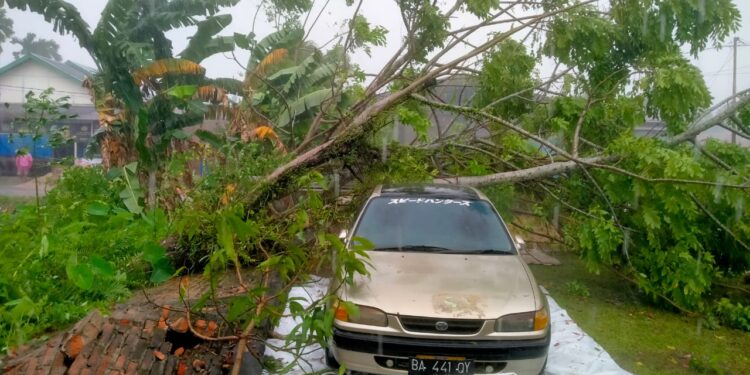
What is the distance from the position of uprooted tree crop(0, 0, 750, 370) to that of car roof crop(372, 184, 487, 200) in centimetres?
66

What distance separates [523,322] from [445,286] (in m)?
0.56

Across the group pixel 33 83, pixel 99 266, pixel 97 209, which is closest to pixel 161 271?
pixel 99 266

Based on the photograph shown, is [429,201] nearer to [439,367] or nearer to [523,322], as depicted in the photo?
[523,322]

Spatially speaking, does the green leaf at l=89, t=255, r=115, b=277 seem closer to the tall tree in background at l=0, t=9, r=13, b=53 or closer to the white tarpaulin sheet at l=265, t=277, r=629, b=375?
the white tarpaulin sheet at l=265, t=277, r=629, b=375

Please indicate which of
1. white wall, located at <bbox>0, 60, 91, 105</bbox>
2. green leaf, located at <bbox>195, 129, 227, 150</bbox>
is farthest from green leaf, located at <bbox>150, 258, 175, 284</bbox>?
white wall, located at <bbox>0, 60, 91, 105</bbox>

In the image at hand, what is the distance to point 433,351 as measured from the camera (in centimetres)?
352

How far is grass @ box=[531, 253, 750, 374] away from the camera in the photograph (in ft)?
15.6

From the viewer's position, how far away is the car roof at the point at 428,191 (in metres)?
5.17

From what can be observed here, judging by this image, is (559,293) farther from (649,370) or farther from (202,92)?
(202,92)

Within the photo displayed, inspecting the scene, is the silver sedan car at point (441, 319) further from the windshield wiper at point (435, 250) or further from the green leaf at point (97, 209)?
the green leaf at point (97, 209)

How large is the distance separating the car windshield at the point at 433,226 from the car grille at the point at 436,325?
1.03 metres

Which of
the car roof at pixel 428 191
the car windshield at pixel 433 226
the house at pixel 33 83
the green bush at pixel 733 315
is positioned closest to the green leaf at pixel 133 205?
the car roof at pixel 428 191

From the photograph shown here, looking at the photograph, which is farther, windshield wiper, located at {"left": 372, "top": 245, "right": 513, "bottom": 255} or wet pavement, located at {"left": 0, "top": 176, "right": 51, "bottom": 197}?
wet pavement, located at {"left": 0, "top": 176, "right": 51, "bottom": 197}

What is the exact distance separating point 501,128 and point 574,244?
171cm
